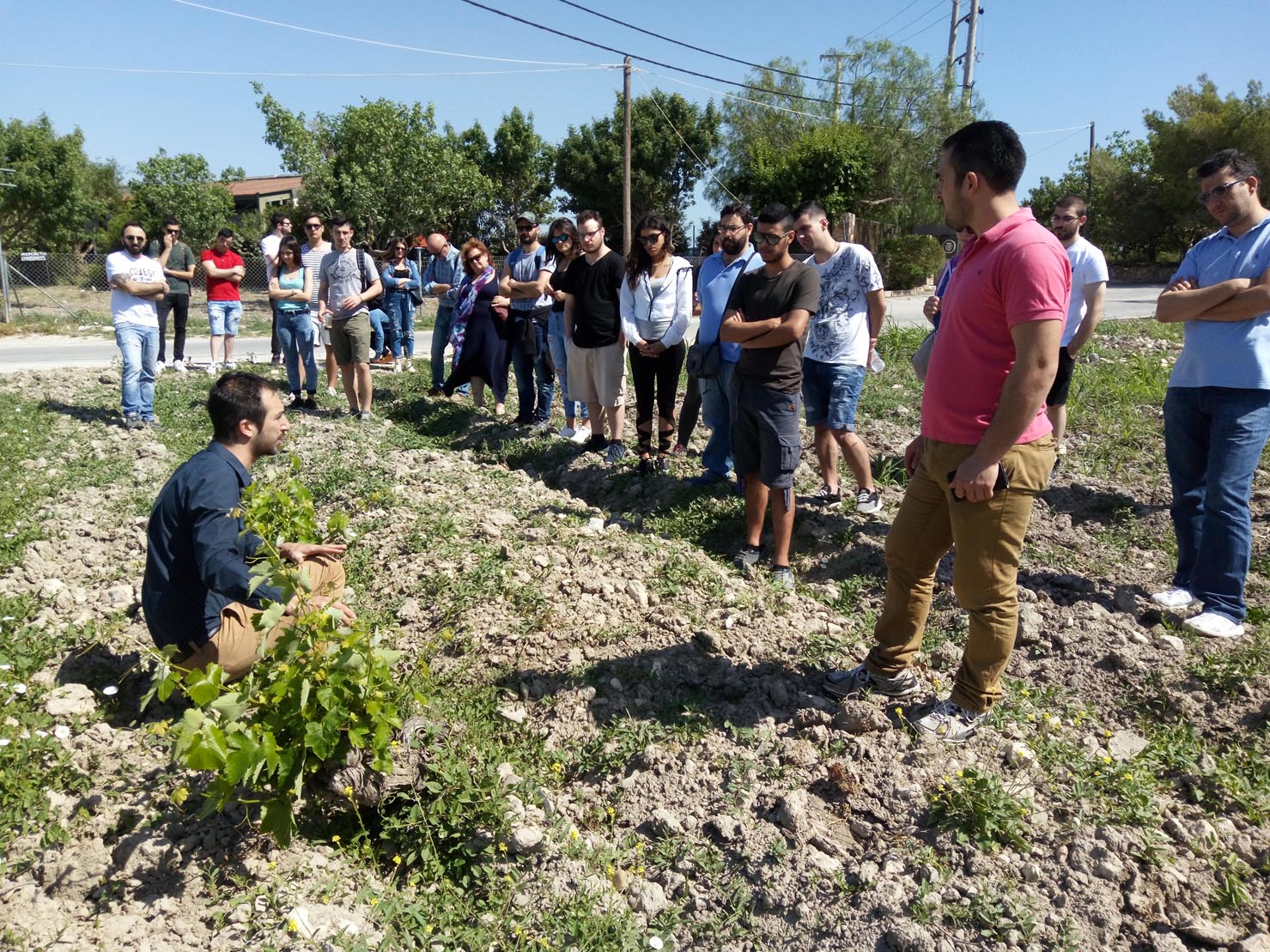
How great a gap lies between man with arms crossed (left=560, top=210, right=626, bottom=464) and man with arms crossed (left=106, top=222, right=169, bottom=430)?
12.3 feet

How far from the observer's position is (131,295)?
25.4 ft

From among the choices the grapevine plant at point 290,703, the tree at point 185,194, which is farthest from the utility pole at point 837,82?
the grapevine plant at point 290,703

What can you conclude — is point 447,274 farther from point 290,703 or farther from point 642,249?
point 290,703

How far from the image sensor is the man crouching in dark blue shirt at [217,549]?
10.8ft

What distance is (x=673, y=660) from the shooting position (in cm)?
397

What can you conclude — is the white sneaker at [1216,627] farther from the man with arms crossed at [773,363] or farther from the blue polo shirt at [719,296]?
the blue polo shirt at [719,296]

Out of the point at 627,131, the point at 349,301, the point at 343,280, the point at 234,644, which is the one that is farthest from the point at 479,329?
the point at 627,131

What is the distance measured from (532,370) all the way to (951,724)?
5.58 meters

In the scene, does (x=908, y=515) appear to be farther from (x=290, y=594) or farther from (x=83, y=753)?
(x=83, y=753)

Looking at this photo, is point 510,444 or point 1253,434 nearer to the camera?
point 1253,434

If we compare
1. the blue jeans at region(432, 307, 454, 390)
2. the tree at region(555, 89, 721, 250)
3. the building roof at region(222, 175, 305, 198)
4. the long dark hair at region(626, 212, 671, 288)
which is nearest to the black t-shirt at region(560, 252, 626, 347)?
the long dark hair at region(626, 212, 671, 288)

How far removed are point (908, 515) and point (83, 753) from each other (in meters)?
3.27

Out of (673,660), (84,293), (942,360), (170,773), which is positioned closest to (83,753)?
(170,773)

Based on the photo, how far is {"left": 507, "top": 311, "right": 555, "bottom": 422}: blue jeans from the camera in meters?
7.95
